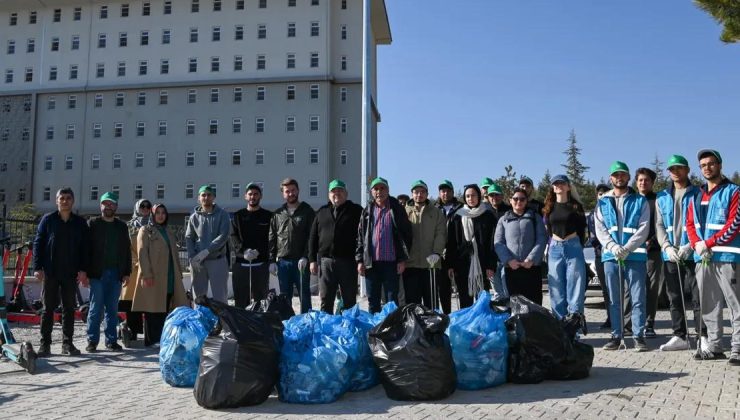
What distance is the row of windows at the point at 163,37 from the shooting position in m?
47.8

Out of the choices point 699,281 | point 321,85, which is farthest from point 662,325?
point 321,85

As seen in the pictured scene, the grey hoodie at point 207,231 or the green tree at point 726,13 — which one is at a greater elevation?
the green tree at point 726,13

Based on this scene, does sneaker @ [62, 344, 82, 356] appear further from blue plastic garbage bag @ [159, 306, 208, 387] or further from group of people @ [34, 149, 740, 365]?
blue plastic garbage bag @ [159, 306, 208, 387]

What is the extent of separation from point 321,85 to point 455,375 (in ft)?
144

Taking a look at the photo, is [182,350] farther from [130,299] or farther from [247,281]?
[130,299]

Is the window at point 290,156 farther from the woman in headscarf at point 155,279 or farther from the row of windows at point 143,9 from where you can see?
the woman in headscarf at point 155,279

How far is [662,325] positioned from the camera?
8836mm

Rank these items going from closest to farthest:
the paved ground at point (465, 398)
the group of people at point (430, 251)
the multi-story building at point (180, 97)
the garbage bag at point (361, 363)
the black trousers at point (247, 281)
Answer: the paved ground at point (465, 398) → the garbage bag at point (361, 363) → the group of people at point (430, 251) → the black trousers at point (247, 281) → the multi-story building at point (180, 97)

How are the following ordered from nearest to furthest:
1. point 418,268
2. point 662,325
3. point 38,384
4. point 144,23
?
1. point 38,384
2. point 418,268
3. point 662,325
4. point 144,23

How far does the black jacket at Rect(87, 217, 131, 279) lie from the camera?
7227mm

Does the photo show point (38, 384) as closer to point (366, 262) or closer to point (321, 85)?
point (366, 262)

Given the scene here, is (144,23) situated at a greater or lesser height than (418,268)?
greater

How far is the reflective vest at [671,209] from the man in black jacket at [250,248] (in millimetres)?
4951

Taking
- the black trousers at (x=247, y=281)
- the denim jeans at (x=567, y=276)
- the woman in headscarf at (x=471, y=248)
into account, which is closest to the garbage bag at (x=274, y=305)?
the black trousers at (x=247, y=281)
